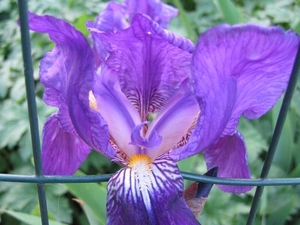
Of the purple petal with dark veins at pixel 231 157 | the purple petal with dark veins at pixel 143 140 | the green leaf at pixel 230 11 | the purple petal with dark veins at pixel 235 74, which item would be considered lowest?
the purple petal with dark veins at pixel 231 157

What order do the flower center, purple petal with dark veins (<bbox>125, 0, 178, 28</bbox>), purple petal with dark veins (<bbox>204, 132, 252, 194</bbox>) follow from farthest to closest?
Result: purple petal with dark veins (<bbox>125, 0, 178, 28</bbox>), purple petal with dark veins (<bbox>204, 132, 252, 194</bbox>), the flower center

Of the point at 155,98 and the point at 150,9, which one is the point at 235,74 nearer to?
the point at 155,98

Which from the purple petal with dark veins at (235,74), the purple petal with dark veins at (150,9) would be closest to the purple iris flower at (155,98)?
the purple petal with dark veins at (235,74)

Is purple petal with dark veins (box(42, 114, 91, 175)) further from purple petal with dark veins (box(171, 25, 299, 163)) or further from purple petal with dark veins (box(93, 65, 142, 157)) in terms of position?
purple petal with dark veins (box(171, 25, 299, 163))

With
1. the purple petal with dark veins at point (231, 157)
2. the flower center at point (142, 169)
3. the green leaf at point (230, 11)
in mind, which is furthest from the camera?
the green leaf at point (230, 11)

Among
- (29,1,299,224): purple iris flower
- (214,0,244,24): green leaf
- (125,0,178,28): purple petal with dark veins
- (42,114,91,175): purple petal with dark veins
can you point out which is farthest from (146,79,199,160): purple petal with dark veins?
(214,0,244,24): green leaf

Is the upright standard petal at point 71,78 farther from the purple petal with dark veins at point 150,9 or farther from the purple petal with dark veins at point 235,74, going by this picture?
the purple petal with dark veins at point 150,9

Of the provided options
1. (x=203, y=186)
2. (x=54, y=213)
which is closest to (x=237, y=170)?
(x=203, y=186)
